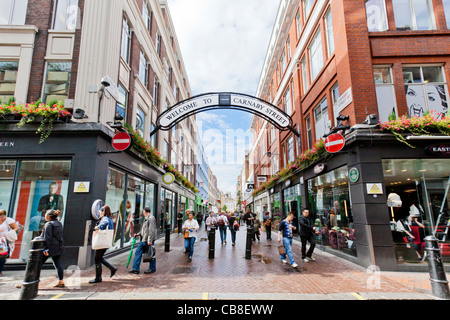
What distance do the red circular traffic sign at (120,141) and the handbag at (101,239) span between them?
3.31 metres

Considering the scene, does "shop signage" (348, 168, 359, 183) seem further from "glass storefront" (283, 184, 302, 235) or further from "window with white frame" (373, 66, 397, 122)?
"glass storefront" (283, 184, 302, 235)

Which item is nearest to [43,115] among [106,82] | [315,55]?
[106,82]

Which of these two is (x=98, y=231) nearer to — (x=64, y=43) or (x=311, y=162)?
(x=64, y=43)

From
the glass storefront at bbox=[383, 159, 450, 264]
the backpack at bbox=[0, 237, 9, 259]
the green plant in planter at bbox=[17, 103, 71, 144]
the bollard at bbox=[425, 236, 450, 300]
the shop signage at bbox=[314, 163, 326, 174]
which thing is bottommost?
the bollard at bbox=[425, 236, 450, 300]

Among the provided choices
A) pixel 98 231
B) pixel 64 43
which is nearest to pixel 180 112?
pixel 64 43

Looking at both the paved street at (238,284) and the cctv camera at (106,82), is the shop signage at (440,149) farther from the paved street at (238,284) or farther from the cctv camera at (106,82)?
the cctv camera at (106,82)

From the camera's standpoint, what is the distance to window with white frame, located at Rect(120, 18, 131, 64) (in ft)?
38.6

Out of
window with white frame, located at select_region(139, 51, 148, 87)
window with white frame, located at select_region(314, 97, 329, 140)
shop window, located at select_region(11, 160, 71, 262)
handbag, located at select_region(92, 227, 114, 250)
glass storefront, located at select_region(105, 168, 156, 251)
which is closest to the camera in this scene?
handbag, located at select_region(92, 227, 114, 250)

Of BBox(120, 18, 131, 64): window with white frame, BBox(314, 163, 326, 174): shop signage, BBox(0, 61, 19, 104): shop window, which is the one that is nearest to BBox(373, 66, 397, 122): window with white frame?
BBox(314, 163, 326, 174): shop signage

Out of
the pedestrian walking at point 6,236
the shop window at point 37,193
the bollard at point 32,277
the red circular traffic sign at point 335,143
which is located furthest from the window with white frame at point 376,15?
the pedestrian walking at point 6,236

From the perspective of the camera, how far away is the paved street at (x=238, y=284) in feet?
16.6

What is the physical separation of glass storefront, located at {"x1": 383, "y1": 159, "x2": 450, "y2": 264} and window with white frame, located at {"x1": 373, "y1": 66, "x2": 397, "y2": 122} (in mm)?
1824

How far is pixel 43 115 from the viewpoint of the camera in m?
8.23

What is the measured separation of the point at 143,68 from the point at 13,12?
20.0 ft
